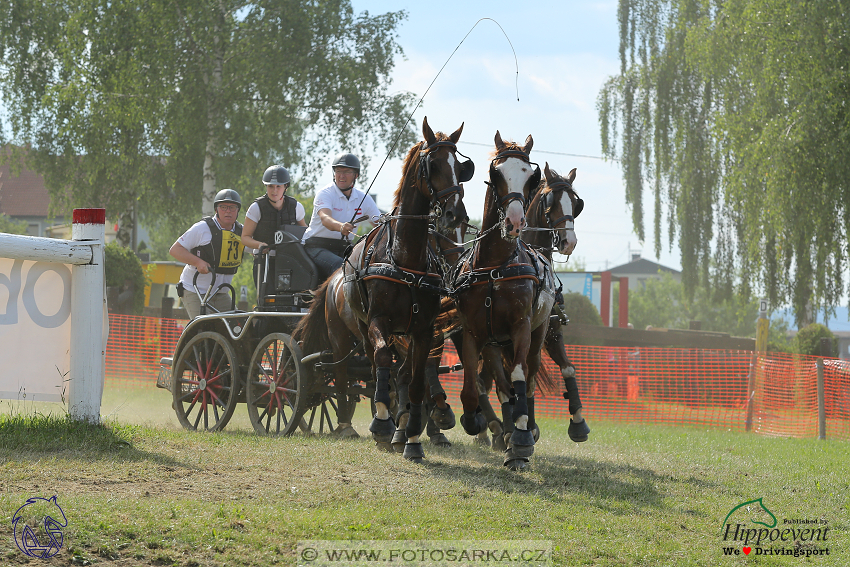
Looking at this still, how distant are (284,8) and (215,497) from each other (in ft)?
61.3

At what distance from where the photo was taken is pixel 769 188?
17172 millimetres

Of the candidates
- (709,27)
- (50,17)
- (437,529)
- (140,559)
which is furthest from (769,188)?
(50,17)

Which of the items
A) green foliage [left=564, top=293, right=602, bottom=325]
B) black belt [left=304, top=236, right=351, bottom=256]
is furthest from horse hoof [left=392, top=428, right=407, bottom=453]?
green foliage [left=564, top=293, right=602, bottom=325]

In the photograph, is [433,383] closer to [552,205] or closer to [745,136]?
[552,205]

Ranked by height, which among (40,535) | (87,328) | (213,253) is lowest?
(40,535)

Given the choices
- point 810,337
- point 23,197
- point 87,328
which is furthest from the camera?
point 23,197

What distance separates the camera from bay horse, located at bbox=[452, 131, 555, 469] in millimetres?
6055

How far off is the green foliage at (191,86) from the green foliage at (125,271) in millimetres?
2069

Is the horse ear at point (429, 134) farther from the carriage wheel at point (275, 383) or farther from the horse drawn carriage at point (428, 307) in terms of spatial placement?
the carriage wheel at point (275, 383)

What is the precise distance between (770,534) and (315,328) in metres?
4.53

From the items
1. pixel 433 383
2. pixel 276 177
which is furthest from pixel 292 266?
pixel 433 383

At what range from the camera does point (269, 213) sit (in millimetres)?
8953

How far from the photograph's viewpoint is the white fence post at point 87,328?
6.20 m

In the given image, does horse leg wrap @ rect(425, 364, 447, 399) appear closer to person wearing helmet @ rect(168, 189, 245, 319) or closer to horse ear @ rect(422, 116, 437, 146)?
horse ear @ rect(422, 116, 437, 146)
